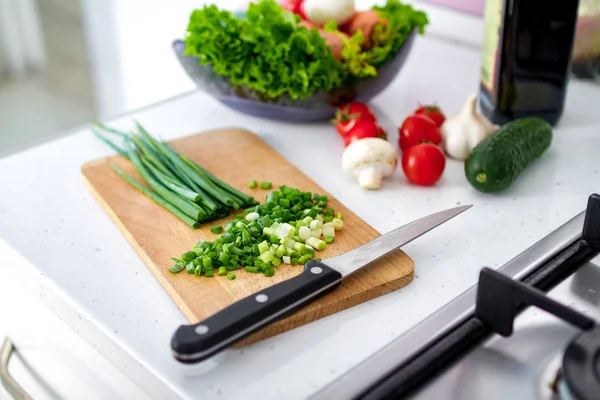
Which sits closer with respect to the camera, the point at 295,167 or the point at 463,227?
the point at 463,227

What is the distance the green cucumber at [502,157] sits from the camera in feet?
3.23

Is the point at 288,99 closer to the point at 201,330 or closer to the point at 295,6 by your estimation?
the point at 295,6

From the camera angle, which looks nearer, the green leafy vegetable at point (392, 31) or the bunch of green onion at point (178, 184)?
the bunch of green onion at point (178, 184)

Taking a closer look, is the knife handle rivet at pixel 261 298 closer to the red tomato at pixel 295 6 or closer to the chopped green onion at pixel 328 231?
the chopped green onion at pixel 328 231

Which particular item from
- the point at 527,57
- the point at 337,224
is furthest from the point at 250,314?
the point at 527,57

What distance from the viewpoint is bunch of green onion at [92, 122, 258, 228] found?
0.96 m

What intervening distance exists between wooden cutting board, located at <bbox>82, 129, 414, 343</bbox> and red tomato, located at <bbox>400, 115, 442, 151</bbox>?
17cm

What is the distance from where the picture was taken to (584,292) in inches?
31.5

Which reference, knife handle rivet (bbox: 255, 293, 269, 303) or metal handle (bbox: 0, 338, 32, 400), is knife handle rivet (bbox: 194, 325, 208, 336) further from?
metal handle (bbox: 0, 338, 32, 400)

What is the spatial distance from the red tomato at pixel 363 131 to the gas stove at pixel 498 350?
0.36 metres

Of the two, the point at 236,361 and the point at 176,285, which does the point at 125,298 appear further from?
the point at 236,361

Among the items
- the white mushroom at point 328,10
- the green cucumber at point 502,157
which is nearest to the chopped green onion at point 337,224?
the green cucumber at point 502,157

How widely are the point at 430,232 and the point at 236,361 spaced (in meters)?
0.34

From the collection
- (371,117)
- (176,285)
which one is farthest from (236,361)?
(371,117)
